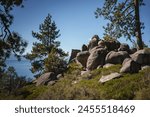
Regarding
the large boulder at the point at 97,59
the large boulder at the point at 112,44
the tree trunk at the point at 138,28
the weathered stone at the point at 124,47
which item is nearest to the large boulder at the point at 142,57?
the large boulder at the point at 97,59

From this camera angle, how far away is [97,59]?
18922mm

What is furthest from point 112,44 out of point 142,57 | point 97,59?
point 142,57

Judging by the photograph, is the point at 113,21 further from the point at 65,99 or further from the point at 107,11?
the point at 65,99

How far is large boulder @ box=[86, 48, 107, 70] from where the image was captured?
1878cm

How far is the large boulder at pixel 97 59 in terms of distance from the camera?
18.8 metres

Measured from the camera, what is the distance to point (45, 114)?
25.0ft

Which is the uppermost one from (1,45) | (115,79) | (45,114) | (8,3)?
(8,3)

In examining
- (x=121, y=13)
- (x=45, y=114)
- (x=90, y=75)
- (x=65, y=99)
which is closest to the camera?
(x=45, y=114)

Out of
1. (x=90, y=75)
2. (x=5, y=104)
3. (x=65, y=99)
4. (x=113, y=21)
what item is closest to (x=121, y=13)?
(x=113, y=21)

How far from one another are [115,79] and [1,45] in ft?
23.5

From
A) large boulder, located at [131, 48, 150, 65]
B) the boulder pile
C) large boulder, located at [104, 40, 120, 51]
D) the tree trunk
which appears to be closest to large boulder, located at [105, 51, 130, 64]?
the boulder pile

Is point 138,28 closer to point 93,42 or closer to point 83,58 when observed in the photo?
point 83,58

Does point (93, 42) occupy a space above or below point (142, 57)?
above

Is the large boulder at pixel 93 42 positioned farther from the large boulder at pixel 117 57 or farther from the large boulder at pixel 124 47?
the large boulder at pixel 117 57
